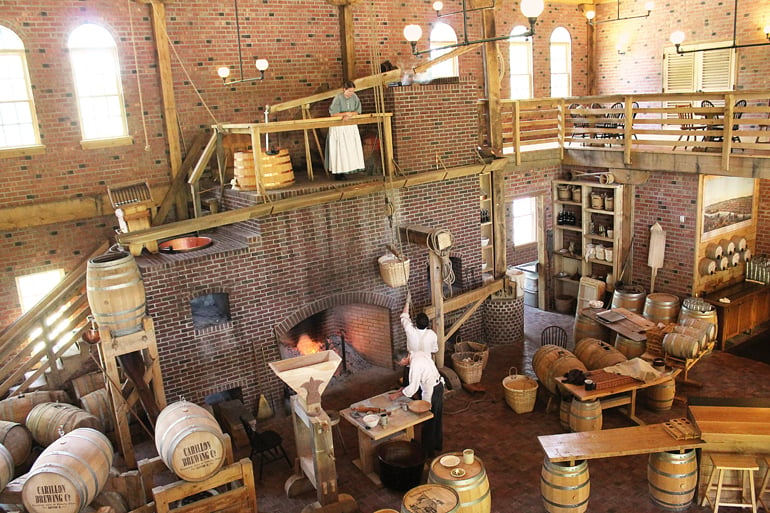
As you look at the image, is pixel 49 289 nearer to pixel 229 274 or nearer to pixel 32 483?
pixel 229 274

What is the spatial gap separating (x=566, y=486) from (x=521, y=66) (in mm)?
11260

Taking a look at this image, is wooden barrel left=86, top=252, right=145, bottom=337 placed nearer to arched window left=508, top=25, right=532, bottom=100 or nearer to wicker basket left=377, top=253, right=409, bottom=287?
wicker basket left=377, top=253, right=409, bottom=287

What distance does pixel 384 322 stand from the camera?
11.5 m

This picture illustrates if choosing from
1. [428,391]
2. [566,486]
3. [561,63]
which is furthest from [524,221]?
[566,486]

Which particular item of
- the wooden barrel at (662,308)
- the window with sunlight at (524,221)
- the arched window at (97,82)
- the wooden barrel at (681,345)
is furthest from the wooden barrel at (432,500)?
the window with sunlight at (524,221)

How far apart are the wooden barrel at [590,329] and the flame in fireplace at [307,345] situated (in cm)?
471

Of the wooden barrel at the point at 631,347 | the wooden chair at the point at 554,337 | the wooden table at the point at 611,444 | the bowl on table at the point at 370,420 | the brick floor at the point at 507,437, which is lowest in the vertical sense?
the brick floor at the point at 507,437

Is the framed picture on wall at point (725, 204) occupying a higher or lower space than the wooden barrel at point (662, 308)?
higher

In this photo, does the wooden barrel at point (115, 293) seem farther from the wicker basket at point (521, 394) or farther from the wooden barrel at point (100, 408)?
the wicker basket at point (521, 394)

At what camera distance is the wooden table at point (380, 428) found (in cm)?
808

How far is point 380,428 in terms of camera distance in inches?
318

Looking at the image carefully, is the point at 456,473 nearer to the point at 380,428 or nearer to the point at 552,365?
the point at 380,428

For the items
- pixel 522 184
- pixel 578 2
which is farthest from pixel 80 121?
pixel 578 2

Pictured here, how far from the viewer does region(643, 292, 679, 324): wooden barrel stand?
38.2 feet
